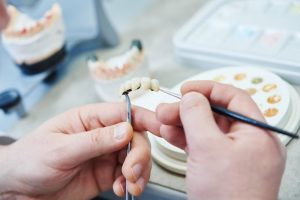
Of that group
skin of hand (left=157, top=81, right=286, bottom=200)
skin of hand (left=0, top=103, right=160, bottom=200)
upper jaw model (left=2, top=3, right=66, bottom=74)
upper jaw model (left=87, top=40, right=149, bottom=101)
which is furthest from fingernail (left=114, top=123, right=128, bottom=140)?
upper jaw model (left=2, top=3, right=66, bottom=74)

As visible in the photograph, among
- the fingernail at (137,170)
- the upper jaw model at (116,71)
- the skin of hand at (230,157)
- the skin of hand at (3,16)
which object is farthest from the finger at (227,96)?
the skin of hand at (3,16)

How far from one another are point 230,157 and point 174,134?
11 cm

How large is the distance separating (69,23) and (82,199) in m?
0.59

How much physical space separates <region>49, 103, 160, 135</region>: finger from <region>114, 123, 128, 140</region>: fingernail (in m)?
0.03

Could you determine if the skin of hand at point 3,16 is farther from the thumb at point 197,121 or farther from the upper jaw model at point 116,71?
the thumb at point 197,121

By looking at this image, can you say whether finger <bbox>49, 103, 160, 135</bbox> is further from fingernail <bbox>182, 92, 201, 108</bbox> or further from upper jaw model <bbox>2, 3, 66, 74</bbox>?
upper jaw model <bbox>2, 3, 66, 74</bbox>

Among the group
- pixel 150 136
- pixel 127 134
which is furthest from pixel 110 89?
pixel 127 134

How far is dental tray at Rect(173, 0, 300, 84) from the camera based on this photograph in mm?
728

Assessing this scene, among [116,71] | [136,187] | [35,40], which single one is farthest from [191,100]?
[35,40]

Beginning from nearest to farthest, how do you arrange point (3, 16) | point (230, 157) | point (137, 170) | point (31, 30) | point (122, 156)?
1. point (230, 157)
2. point (137, 170)
3. point (122, 156)
4. point (3, 16)
5. point (31, 30)

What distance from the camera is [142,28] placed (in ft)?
3.34

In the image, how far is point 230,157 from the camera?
1.27 ft

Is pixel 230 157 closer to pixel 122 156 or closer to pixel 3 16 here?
pixel 122 156

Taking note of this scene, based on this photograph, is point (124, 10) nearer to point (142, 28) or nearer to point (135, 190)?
point (142, 28)
